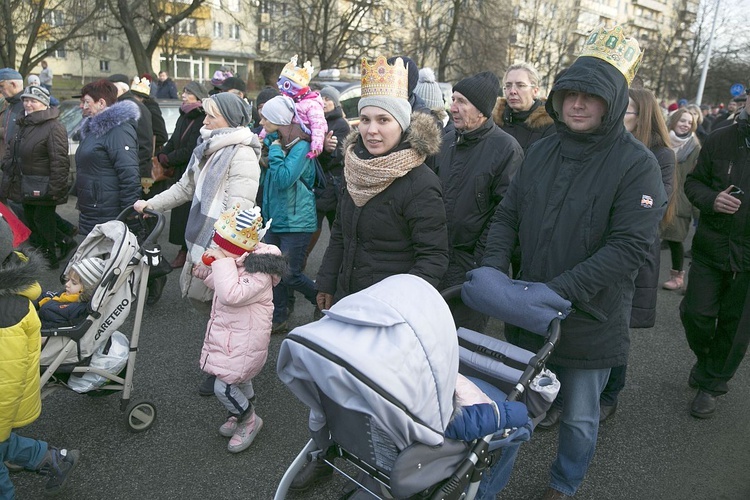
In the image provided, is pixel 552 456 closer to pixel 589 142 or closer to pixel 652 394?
pixel 652 394

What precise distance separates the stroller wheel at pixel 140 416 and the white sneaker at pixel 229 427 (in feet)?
1.53

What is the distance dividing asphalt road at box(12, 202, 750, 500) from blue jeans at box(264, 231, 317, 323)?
0.57 m

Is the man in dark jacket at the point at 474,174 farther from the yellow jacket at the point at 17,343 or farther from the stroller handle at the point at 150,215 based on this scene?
the yellow jacket at the point at 17,343

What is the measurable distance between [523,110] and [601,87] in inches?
103

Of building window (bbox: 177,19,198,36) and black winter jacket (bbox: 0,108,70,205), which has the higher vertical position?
building window (bbox: 177,19,198,36)

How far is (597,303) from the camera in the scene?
263 centimetres

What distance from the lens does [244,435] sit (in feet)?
11.4

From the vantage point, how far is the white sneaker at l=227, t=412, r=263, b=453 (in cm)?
344

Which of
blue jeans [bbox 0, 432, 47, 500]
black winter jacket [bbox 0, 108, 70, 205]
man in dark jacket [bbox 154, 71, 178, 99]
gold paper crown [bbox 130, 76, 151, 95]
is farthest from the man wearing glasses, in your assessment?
man in dark jacket [bbox 154, 71, 178, 99]

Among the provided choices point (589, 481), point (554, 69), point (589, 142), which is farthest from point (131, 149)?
point (554, 69)

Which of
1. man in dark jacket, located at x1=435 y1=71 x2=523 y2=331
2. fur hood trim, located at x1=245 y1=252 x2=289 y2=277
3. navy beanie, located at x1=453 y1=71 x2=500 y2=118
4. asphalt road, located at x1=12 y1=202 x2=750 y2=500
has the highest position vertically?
navy beanie, located at x1=453 y1=71 x2=500 y2=118

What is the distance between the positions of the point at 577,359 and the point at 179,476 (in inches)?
89.8

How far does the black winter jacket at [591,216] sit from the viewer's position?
246 centimetres

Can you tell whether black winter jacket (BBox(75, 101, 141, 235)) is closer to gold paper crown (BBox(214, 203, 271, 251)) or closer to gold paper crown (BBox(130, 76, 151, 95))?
gold paper crown (BBox(130, 76, 151, 95))
